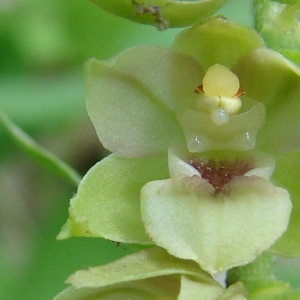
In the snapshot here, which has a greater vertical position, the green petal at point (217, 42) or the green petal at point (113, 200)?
the green petal at point (217, 42)

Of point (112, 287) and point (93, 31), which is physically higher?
point (112, 287)

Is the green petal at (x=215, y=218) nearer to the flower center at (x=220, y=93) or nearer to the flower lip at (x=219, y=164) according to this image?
the flower lip at (x=219, y=164)

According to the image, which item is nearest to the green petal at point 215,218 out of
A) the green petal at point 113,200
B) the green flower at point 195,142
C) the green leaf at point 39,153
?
the green flower at point 195,142

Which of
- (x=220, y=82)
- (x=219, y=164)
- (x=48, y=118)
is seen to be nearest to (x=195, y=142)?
(x=219, y=164)

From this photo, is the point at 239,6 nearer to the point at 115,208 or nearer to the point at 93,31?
the point at 93,31

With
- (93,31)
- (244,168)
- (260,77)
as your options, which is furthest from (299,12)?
(93,31)

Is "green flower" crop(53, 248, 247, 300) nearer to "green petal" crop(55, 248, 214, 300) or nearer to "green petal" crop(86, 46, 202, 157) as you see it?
"green petal" crop(55, 248, 214, 300)
